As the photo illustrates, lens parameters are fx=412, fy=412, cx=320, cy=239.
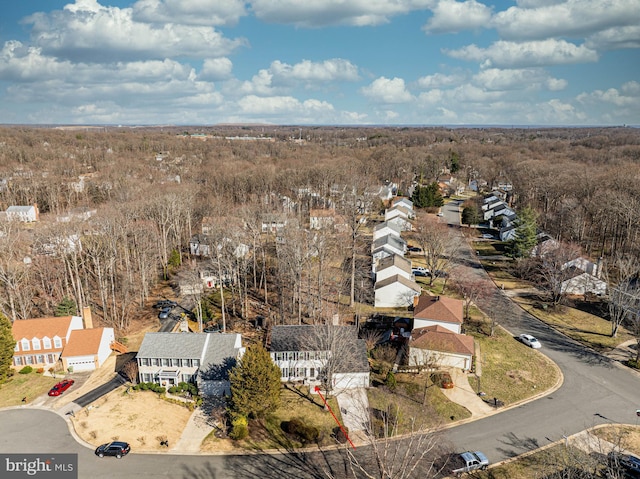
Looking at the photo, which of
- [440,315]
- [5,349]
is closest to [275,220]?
[440,315]

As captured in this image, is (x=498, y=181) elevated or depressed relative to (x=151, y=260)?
elevated

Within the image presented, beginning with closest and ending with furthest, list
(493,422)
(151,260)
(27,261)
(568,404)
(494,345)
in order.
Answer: (493,422) → (568,404) → (494,345) → (27,261) → (151,260)

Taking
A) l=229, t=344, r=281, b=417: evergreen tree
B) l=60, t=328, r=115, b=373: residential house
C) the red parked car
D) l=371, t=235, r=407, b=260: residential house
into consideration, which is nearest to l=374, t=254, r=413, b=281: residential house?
l=371, t=235, r=407, b=260: residential house

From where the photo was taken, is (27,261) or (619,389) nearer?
(619,389)

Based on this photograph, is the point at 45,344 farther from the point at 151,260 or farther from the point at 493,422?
the point at 493,422

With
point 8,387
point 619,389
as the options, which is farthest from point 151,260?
point 619,389

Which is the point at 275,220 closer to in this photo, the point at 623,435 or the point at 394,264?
the point at 394,264
